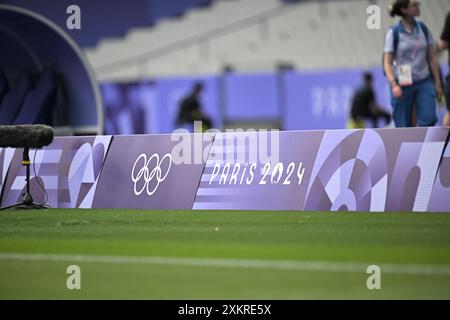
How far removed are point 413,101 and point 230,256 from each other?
6759 mm

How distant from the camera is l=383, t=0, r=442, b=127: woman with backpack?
41.4ft

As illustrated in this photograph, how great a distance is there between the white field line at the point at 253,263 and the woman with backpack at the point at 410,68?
6673mm

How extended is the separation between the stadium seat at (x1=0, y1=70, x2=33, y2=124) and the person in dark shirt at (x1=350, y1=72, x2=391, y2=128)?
27.0 ft

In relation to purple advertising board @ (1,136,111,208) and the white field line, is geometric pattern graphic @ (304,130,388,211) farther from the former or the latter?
the white field line

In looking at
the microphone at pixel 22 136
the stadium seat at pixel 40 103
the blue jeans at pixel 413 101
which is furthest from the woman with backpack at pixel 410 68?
the stadium seat at pixel 40 103

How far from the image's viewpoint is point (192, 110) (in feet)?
66.9

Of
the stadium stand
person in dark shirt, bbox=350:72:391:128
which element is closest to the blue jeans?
person in dark shirt, bbox=350:72:391:128

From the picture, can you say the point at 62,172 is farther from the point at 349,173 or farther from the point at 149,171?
the point at 349,173

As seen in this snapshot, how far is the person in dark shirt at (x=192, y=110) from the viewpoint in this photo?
20.2 metres

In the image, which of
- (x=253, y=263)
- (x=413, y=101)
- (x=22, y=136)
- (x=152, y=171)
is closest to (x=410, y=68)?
(x=413, y=101)

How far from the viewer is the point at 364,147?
10.7 m
